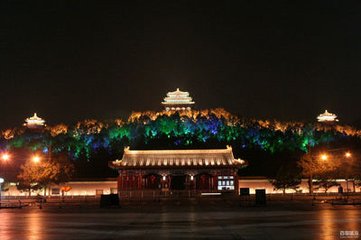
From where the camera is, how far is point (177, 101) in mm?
138500

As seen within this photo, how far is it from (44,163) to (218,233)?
169ft

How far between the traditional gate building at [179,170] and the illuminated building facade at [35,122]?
54704 mm

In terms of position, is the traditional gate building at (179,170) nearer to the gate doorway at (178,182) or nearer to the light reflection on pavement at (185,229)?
the gate doorway at (178,182)

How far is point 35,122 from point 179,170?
65.6 m

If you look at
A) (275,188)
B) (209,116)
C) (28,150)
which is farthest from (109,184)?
(209,116)

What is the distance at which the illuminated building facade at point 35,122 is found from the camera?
4956 inches

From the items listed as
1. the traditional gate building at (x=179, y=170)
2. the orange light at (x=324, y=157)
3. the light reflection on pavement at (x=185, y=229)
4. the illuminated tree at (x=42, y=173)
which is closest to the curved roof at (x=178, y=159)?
the traditional gate building at (x=179, y=170)

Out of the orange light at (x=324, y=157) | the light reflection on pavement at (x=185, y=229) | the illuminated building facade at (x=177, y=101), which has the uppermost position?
the illuminated building facade at (x=177, y=101)

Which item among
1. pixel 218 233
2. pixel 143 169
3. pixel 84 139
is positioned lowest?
pixel 218 233

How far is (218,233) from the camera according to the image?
21391mm

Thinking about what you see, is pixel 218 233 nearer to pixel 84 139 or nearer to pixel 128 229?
pixel 128 229

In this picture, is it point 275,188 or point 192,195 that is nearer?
point 192,195

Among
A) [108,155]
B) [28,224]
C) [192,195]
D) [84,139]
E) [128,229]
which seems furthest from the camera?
[84,139]

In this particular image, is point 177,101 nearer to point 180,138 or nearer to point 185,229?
point 180,138
